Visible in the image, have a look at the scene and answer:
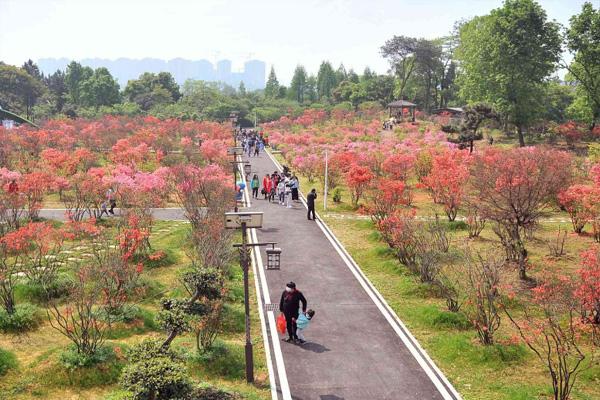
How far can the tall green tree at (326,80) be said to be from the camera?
4097 inches

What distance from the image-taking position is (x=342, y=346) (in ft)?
41.4

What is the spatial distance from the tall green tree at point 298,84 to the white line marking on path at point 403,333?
3454 inches

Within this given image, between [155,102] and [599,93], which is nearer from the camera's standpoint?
[599,93]

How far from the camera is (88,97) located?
75188 mm

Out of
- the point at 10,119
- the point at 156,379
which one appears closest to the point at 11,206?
the point at 156,379

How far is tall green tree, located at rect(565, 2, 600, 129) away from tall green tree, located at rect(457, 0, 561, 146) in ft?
4.75

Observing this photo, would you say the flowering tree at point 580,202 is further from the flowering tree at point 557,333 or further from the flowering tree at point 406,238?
the flowering tree at point 557,333

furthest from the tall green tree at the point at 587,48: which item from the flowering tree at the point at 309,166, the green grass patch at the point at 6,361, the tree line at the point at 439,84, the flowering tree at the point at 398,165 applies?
Answer: the green grass patch at the point at 6,361

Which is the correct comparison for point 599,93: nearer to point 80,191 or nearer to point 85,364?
point 80,191

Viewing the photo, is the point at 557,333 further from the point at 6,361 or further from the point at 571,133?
the point at 571,133

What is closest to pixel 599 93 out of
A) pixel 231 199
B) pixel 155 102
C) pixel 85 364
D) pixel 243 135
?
pixel 243 135

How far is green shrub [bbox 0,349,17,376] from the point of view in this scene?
448 inches

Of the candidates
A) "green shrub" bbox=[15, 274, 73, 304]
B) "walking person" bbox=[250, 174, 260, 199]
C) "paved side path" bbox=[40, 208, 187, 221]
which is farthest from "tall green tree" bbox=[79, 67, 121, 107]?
"green shrub" bbox=[15, 274, 73, 304]

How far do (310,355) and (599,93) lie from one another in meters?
43.5
